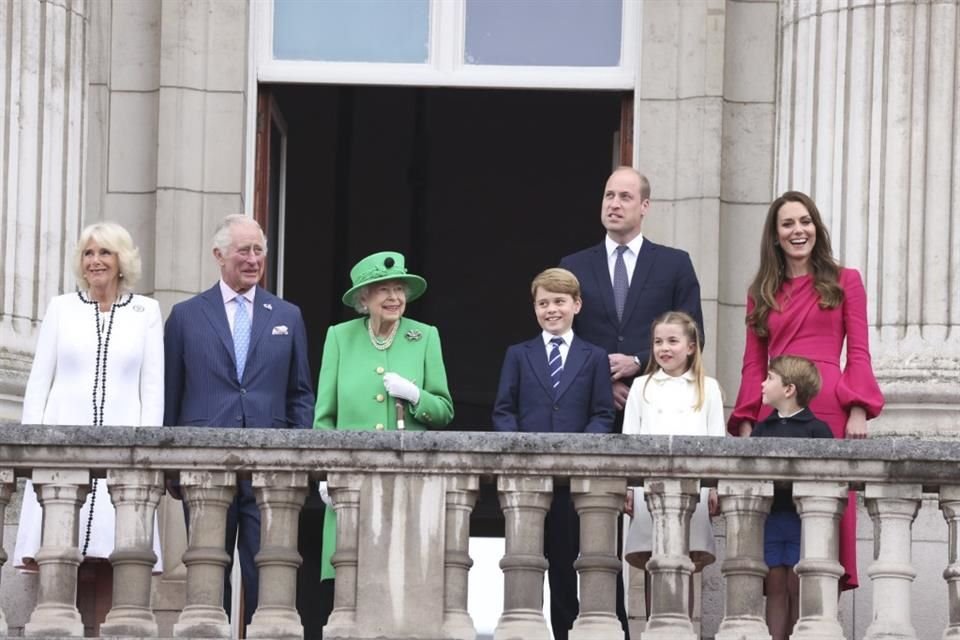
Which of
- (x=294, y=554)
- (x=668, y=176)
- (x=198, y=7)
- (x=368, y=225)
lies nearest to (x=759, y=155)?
(x=668, y=176)

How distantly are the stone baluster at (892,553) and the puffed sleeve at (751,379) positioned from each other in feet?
2.91

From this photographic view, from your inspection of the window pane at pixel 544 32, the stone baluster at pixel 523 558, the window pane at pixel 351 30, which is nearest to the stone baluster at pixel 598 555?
the stone baluster at pixel 523 558

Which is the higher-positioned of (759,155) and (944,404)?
(759,155)

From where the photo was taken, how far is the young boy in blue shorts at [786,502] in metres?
12.8

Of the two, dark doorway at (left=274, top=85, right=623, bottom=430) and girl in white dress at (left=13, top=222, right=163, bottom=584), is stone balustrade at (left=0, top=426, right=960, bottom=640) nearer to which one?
girl in white dress at (left=13, top=222, right=163, bottom=584)

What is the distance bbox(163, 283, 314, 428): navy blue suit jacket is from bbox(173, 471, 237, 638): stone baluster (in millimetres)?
603

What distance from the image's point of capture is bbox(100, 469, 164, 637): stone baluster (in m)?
12.7

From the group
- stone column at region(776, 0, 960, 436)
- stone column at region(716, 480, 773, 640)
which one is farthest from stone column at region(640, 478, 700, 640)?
stone column at region(776, 0, 960, 436)

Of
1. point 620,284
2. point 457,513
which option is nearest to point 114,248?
point 457,513

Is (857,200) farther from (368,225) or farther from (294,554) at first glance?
(368,225)

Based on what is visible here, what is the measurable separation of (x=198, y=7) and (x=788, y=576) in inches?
202

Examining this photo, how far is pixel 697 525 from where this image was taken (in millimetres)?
13094

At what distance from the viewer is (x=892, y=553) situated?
500 inches

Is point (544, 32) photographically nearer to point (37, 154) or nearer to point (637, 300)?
point (37, 154)
